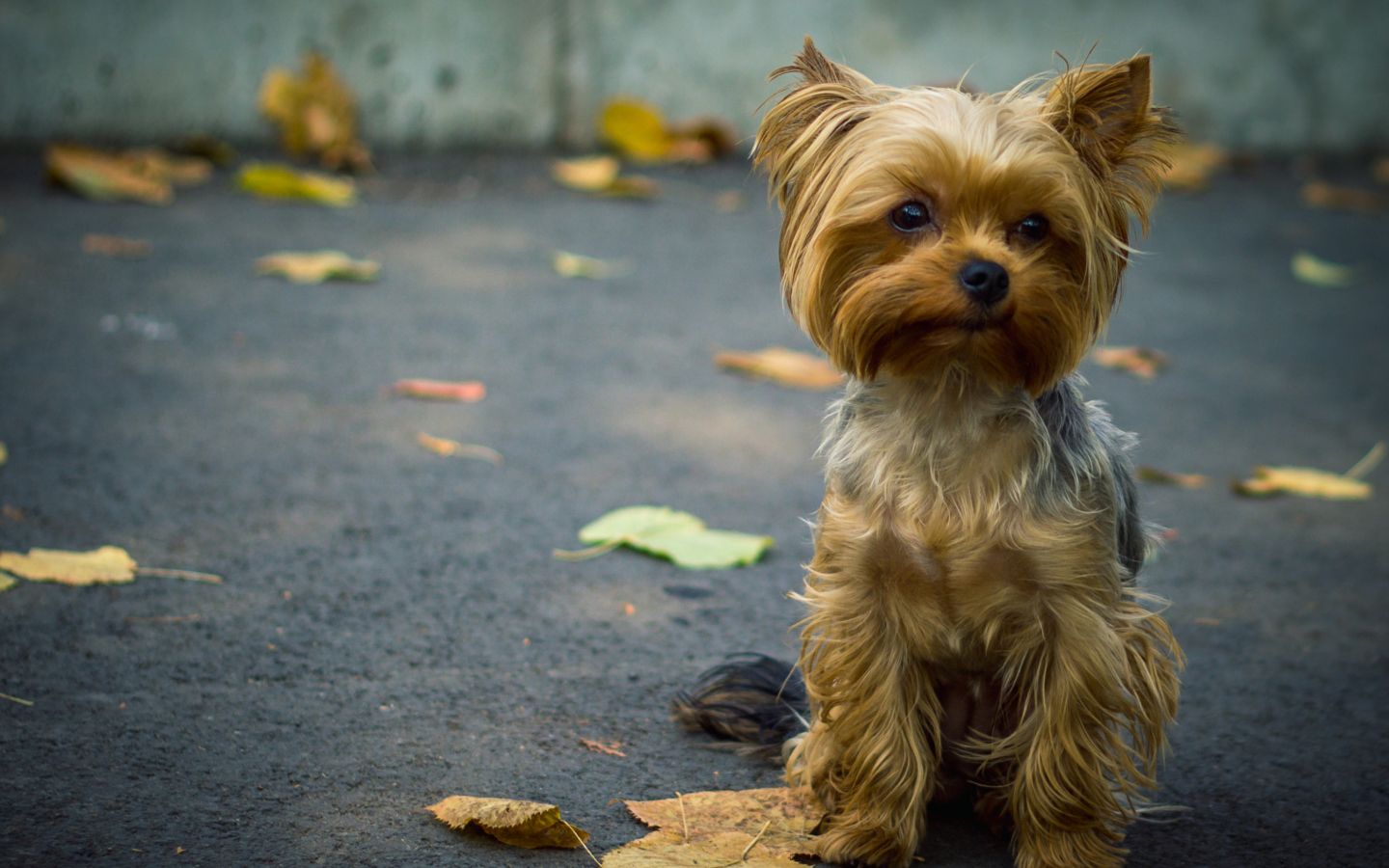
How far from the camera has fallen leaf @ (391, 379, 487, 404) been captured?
4.76 metres

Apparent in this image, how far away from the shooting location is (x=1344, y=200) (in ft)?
28.5

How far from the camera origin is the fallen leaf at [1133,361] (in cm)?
→ 560

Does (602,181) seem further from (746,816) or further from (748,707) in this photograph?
(746,816)

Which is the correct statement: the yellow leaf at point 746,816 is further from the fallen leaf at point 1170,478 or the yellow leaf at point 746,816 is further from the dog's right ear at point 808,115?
the fallen leaf at point 1170,478

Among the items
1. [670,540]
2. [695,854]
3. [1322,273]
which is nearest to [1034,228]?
[695,854]

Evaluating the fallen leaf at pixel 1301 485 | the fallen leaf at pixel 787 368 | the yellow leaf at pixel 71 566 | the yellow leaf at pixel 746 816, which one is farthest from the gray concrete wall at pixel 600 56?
the yellow leaf at pixel 746 816

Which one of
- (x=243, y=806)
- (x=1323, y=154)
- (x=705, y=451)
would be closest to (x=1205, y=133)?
(x=1323, y=154)

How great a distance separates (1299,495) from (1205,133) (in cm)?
632

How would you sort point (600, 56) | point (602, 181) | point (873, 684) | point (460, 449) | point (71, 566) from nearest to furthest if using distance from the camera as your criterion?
point (873, 684)
point (71, 566)
point (460, 449)
point (602, 181)
point (600, 56)

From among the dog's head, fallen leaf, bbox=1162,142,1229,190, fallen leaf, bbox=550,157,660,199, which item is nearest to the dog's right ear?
the dog's head

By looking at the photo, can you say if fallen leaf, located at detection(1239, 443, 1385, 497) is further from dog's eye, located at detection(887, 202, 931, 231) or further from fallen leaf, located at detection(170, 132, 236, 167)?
fallen leaf, located at detection(170, 132, 236, 167)

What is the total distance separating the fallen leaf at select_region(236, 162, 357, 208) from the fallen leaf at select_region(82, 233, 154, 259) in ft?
3.66

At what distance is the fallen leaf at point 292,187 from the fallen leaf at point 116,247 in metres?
1.11

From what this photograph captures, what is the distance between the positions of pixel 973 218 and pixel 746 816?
127 centimetres
